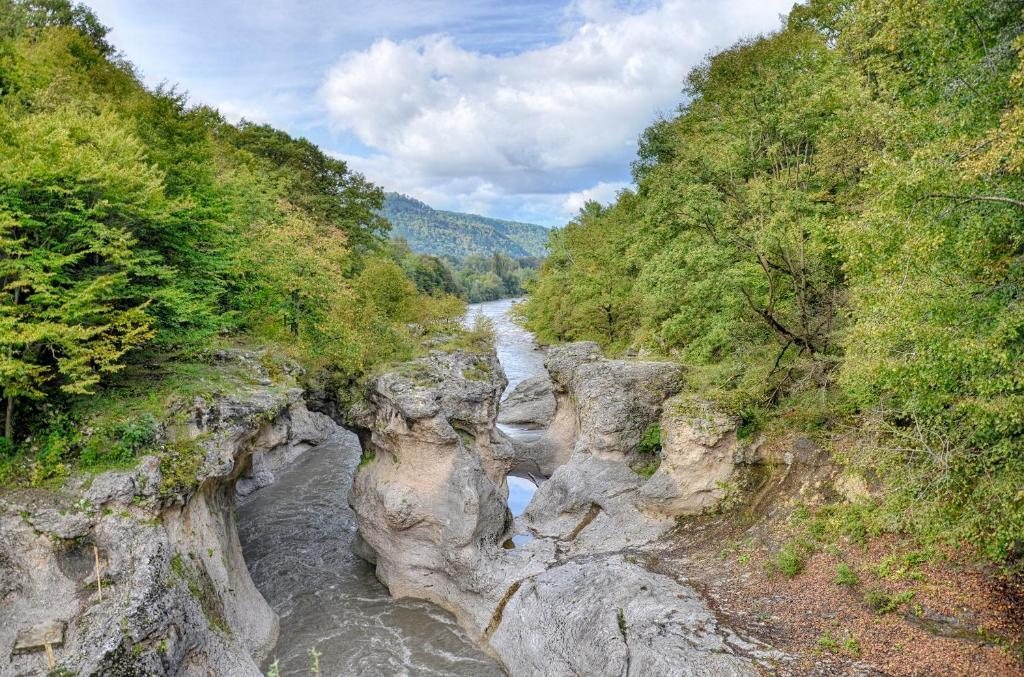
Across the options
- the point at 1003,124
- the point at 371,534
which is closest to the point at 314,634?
the point at 371,534

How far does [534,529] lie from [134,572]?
1299cm

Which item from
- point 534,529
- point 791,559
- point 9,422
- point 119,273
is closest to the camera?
point 9,422

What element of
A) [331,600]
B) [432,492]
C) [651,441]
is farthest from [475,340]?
[331,600]

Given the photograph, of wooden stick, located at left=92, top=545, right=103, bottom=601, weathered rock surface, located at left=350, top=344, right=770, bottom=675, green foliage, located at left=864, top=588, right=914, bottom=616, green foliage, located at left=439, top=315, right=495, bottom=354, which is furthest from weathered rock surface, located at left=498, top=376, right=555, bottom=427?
wooden stick, located at left=92, top=545, right=103, bottom=601

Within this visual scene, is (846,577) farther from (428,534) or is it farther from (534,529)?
(428,534)

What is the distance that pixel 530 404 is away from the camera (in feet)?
125

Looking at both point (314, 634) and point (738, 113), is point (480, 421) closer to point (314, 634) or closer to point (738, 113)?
point (314, 634)

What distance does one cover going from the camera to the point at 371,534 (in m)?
20.7

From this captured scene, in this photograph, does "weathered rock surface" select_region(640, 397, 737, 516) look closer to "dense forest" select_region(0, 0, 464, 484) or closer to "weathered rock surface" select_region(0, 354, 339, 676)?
"dense forest" select_region(0, 0, 464, 484)

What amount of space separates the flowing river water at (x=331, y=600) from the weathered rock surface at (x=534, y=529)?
0.76 metres

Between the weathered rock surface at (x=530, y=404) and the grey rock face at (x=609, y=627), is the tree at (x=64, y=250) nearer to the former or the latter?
the grey rock face at (x=609, y=627)

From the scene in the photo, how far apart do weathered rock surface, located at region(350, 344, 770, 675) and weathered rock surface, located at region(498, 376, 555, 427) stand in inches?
469

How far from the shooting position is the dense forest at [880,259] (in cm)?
887

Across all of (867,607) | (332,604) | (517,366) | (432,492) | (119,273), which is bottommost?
(332,604)
